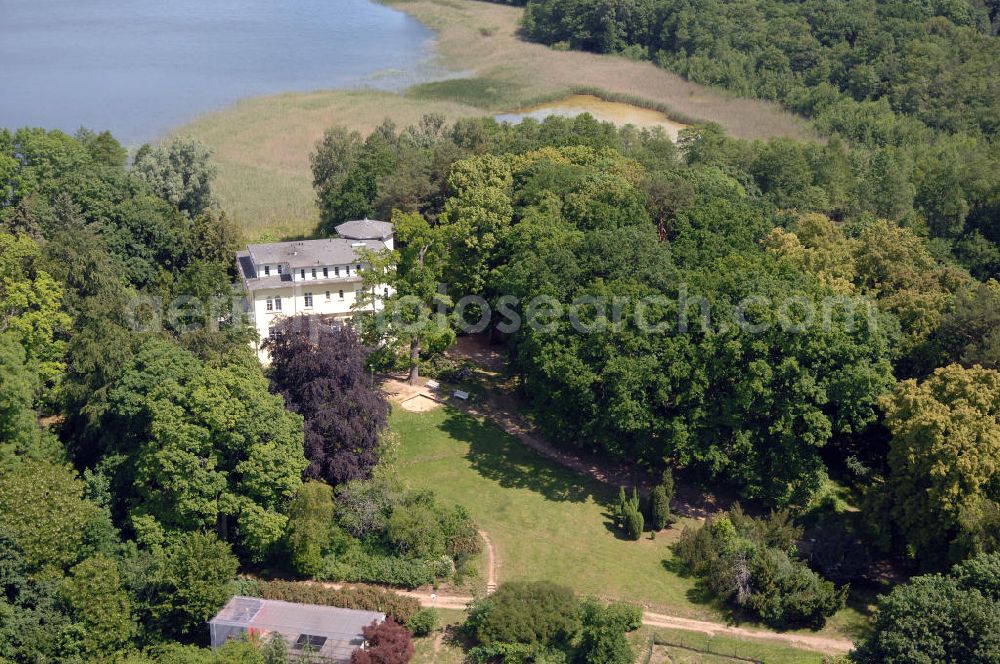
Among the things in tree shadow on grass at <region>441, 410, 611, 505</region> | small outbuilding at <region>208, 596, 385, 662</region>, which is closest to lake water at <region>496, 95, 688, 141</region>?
tree shadow on grass at <region>441, 410, 611, 505</region>

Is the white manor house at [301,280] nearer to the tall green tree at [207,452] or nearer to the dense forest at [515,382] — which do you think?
the dense forest at [515,382]

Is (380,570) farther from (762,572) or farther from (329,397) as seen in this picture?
(762,572)

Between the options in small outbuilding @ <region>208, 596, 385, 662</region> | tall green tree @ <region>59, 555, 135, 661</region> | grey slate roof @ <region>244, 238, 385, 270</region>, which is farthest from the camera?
grey slate roof @ <region>244, 238, 385, 270</region>

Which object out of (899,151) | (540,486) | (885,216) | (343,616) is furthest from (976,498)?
(899,151)

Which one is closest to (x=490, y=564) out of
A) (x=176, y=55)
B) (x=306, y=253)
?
(x=306, y=253)

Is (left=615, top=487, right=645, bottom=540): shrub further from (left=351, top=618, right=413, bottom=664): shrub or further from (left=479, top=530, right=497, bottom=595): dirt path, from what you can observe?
(left=351, top=618, right=413, bottom=664): shrub

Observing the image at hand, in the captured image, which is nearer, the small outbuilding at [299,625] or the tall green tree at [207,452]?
the small outbuilding at [299,625]

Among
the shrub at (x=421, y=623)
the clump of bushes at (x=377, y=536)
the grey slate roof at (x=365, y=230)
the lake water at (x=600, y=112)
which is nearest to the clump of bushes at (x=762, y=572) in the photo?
the clump of bushes at (x=377, y=536)
